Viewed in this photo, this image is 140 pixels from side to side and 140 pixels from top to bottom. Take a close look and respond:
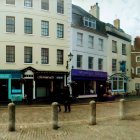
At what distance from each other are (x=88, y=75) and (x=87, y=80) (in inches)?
29.0

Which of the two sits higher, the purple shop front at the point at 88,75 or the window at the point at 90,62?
the window at the point at 90,62

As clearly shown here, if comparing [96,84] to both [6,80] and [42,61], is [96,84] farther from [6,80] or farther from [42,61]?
[6,80]

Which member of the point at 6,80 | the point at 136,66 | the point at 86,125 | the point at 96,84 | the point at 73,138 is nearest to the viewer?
the point at 73,138

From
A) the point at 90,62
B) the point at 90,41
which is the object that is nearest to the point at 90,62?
the point at 90,62

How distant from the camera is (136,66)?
2290 inches

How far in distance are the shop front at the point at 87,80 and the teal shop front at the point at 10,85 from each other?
6622mm

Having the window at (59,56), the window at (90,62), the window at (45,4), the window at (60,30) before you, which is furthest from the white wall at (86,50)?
the window at (45,4)

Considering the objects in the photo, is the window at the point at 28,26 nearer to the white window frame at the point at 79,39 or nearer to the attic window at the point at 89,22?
the white window frame at the point at 79,39

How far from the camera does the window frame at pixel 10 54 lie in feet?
100

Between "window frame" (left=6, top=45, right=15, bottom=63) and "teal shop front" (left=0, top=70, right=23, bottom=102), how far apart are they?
116 cm

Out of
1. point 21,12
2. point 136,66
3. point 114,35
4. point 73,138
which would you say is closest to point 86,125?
point 73,138

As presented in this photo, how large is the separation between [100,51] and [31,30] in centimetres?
1111

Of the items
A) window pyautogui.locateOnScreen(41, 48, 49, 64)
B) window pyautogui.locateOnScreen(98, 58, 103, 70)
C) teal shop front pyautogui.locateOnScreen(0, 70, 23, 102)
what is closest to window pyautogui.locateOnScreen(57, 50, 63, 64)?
window pyautogui.locateOnScreen(41, 48, 49, 64)

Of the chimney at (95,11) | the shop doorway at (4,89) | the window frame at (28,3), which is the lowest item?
the shop doorway at (4,89)
